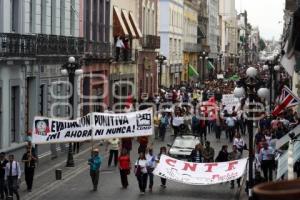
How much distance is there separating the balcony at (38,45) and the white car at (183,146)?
6438 millimetres

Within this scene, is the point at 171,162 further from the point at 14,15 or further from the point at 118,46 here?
the point at 118,46

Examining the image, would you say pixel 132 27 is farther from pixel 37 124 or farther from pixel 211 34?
pixel 211 34

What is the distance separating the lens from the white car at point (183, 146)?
86.6 ft

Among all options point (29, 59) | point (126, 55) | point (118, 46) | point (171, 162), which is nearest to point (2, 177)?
point (171, 162)

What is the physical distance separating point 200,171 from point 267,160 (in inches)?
95.4

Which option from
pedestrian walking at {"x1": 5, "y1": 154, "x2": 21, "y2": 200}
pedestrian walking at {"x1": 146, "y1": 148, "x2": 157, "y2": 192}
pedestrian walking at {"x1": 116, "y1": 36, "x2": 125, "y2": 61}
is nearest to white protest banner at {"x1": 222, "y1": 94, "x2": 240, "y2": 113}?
pedestrian walking at {"x1": 116, "y1": 36, "x2": 125, "y2": 61}

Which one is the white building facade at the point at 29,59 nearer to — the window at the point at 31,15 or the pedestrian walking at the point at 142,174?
the window at the point at 31,15

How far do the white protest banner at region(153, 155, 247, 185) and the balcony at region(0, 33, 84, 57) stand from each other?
303 inches

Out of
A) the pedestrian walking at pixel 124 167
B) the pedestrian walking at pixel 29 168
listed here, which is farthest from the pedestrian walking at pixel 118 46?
the pedestrian walking at pixel 29 168

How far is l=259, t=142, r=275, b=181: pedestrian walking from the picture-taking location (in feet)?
70.4

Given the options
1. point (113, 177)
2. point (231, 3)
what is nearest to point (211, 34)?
point (231, 3)

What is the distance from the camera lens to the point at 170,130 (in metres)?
40.7

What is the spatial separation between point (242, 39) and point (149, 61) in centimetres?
14030

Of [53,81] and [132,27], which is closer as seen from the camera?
[53,81]
